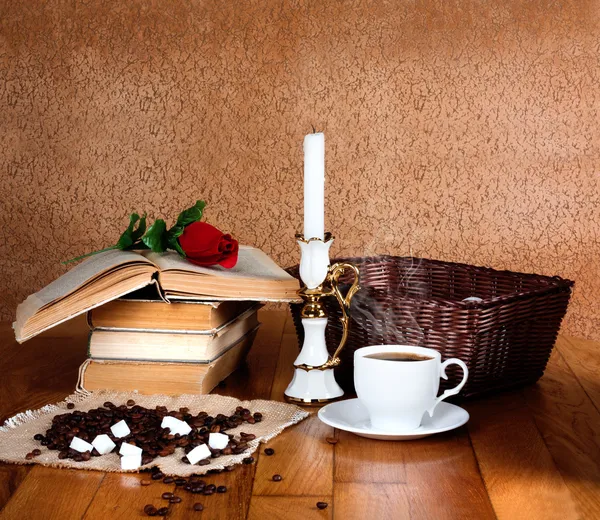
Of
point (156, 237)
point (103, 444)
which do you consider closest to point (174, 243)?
point (156, 237)

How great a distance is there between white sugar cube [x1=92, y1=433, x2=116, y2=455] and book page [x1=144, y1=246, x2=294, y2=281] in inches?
9.4

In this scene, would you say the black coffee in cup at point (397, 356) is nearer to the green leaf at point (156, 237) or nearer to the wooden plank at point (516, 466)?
the wooden plank at point (516, 466)

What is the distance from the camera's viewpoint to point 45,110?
190cm

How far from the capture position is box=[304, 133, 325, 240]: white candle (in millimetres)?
956

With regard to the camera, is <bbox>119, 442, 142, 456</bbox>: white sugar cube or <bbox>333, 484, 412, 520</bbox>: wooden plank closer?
<bbox>333, 484, 412, 520</bbox>: wooden plank

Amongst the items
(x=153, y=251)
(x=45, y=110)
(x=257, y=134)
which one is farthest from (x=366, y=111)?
(x=153, y=251)

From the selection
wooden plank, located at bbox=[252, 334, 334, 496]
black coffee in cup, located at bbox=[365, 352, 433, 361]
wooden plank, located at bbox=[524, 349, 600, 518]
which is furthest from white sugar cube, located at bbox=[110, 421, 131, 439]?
wooden plank, located at bbox=[524, 349, 600, 518]

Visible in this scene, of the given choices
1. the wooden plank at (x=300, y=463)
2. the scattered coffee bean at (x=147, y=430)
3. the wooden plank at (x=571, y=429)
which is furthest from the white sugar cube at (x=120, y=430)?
the wooden plank at (x=571, y=429)

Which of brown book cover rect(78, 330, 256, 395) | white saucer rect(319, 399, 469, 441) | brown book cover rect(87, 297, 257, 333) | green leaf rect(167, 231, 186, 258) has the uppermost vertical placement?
green leaf rect(167, 231, 186, 258)

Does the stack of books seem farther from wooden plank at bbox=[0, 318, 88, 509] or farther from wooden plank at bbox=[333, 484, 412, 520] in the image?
wooden plank at bbox=[333, 484, 412, 520]

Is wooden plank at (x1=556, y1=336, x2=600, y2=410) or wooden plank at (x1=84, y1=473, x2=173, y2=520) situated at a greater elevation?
wooden plank at (x1=84, y1=473, x2=173, y2=520)

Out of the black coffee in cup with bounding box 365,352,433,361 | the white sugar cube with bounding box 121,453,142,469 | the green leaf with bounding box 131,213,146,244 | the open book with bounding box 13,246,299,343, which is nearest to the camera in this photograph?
the white sugar cube with bounding box 121,453,142,469

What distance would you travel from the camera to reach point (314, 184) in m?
0.96

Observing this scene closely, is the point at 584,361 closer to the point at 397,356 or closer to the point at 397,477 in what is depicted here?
the point at 397,356
